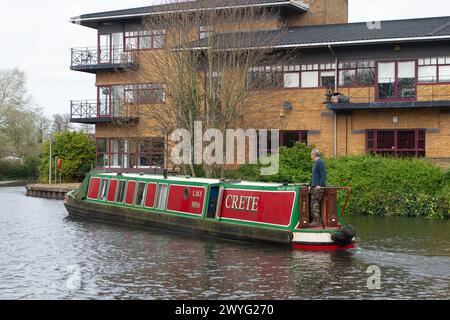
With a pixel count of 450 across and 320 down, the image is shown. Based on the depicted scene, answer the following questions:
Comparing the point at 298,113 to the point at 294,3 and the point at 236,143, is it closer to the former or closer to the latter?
the point at 236,143

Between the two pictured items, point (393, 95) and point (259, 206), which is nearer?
point (259, 206)

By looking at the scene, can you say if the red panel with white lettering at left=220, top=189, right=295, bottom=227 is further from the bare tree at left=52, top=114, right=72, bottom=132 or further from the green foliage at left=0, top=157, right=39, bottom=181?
the bare tree at left=52, top=114, right=72, bottom=132

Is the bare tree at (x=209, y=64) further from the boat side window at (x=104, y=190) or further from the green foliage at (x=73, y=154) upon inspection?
the green foliage at (x=73, y=154)

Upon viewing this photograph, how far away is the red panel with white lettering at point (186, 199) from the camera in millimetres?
23531

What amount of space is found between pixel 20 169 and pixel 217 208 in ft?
163

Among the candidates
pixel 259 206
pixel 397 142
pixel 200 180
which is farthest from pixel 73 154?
pixel 259 206

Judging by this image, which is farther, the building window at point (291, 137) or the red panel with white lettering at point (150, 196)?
the building window at point (291, 137)

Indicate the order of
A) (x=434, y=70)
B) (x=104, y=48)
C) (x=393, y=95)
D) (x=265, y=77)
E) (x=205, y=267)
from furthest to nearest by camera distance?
(x=104, y=48)
(x=265, y=77)
(x=393, y=95)
(x=434, y=70)
(x=205, y=267)

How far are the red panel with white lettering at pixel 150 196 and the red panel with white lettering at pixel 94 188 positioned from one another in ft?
11.6

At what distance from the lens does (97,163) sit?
4603 centimetres

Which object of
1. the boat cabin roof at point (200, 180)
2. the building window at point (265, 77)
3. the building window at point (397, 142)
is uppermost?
the building window at point (265, 77)

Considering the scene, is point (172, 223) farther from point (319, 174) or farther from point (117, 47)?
point (117, 47)

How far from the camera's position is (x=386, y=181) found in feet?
103

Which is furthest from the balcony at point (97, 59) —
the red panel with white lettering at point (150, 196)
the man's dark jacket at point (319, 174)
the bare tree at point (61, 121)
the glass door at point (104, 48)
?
the bare tree at point (61, 121)
